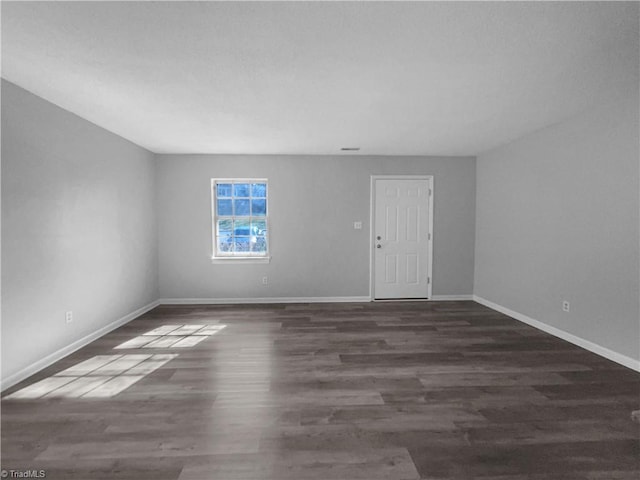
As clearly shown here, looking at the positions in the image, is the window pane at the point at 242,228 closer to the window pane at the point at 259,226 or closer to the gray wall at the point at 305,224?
the window pane at the point at 259,226

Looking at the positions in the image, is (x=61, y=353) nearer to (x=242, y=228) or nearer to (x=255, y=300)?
(x=255, y=300)

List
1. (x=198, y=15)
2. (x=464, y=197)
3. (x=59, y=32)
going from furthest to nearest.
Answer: (x=464, y=197), (x=59, y=32), (x=198, y=15)

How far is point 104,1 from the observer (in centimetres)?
159

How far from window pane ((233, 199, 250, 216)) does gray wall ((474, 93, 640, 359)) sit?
12.9ft

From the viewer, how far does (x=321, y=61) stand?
7.10ft

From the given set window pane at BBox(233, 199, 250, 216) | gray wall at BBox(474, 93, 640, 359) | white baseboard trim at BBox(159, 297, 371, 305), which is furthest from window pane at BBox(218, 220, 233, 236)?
gray wall at BBox(474, 93, 640, 359)

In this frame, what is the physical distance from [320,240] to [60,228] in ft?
11.0

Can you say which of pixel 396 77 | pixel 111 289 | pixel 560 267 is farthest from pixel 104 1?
pixel 560 267

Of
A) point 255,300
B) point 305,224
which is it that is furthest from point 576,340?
point 255,300

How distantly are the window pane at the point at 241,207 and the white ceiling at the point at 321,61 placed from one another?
1768 mm

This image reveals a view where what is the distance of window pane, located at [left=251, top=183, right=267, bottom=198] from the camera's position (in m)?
5.27

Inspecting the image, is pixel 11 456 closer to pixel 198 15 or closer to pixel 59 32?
pixel 59 32

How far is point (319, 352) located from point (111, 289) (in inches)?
108

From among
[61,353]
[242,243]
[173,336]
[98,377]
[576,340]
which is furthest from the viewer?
[242,243]
